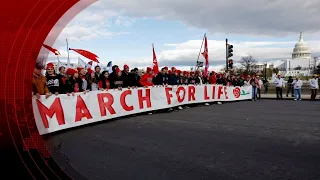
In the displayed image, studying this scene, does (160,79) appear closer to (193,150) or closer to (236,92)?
(236,92)

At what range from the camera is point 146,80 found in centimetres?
1214

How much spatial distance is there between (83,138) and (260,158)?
4.07 metres

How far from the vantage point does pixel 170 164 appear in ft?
16.0

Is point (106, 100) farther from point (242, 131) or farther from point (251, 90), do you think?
point (251, 90)

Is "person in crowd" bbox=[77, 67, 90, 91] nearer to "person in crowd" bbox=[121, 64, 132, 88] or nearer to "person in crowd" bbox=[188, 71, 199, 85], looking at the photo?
"person in crowd" bbox=[121, 64, 132, 88]

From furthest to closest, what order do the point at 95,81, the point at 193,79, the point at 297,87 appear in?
1. the point at 297,87
2. the point at 193,79
3. the point at 95,81

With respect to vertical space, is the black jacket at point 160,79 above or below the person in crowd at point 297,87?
above

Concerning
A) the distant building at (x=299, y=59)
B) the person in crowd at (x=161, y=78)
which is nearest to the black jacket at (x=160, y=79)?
the person in crowd at (x=161, y=78)

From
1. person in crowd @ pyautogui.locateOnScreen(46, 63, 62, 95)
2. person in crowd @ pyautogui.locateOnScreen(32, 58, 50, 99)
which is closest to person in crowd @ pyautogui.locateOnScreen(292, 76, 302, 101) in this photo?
person in crowd @ pyautogui.locateOnScreen(46, 63, 62, 95)

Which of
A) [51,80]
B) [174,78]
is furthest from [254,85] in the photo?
[51,80]

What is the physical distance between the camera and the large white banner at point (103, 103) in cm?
781

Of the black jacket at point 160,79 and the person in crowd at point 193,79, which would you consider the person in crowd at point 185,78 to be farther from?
the black jacket at point 160,79

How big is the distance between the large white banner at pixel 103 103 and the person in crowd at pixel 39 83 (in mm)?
189
